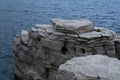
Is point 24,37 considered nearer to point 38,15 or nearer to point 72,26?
point 72,26

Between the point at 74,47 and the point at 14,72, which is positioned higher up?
the point at 74,47

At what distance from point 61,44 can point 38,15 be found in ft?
149

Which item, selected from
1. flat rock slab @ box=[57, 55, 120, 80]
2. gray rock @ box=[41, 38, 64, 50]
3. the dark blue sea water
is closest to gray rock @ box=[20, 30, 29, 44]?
gray rock @ box=[41, 38, 64, 50]

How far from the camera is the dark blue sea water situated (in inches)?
1719

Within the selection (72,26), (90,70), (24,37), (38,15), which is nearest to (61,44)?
(72,26)

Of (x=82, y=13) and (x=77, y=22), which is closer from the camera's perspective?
(x=77, y=22)

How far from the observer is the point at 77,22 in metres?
28.0

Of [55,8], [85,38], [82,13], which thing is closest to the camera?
[85,38]

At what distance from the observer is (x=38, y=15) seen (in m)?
71.4

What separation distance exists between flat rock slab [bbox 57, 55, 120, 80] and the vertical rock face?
43.5 ft

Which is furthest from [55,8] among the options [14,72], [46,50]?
[46,50]

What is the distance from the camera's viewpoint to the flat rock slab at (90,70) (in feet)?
37.5

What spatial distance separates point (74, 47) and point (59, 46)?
1456mm

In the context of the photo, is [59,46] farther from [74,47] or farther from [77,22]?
[77,22]
